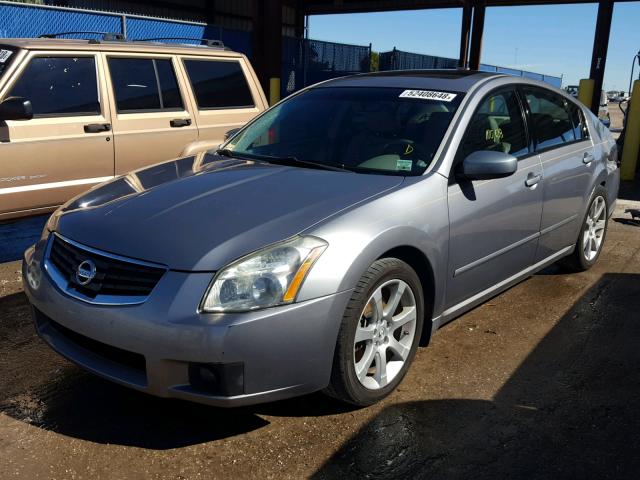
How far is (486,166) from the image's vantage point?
11.0 feet

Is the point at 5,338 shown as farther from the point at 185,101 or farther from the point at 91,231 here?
the point at 185,101

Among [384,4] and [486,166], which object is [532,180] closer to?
[486,166]

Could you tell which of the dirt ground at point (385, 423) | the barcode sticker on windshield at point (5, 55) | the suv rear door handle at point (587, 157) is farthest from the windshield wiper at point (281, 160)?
the barcode sticker on windshield at point (5, 55)

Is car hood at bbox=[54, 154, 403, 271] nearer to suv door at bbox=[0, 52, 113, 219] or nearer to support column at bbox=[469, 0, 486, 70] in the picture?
suv door at bbox=[0, 52, 113, 219]

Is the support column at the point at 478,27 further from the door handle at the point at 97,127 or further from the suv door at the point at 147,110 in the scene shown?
the door handle at the point at 97,127

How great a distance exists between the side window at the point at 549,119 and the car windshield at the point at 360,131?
0.88m

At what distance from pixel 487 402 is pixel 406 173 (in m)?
1.26

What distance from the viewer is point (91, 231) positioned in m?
2.88

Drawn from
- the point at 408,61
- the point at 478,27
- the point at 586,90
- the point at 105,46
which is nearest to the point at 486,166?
the point at 105,46

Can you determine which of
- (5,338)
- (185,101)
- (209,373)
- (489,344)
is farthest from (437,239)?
(185,101)

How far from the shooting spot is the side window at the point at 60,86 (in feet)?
17.2

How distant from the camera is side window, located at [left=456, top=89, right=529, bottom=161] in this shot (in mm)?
3657

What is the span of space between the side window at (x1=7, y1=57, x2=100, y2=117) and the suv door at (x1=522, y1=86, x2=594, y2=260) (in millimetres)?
3716

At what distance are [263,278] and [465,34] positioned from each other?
23759 mm
